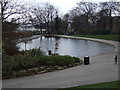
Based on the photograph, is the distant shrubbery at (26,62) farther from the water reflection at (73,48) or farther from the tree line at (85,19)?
the tree line at (85,19)

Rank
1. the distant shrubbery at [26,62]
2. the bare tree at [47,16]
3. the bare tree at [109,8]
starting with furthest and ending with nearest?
the bare tree at [47,16], the bare tree at [109,8], the distant shrubbery at [26,62]

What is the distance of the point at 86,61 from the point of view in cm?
1189

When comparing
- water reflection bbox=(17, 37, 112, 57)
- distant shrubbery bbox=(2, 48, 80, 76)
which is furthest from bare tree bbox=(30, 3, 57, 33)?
distant shrubbery bbox=(2, 48, 80, 76)

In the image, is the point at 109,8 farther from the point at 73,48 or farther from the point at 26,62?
the point at 26,62

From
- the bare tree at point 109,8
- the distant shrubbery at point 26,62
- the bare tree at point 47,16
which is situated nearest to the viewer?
the distant shrubbery at point 26,62

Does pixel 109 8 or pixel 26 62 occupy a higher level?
pixel 109 8

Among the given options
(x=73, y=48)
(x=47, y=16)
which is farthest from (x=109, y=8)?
(x=73, y=48)

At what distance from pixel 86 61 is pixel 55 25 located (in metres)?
58.7

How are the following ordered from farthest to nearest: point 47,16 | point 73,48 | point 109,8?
point 47,16
point 109,8
point 73,48

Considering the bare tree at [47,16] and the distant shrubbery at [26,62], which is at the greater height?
the bare tree at [47,16]

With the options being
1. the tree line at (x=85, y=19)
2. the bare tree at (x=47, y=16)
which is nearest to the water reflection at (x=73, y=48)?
the tree line at (x=85, y=19)

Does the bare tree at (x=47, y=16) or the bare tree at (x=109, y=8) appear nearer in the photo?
the bare tree at (x=109, y=8)

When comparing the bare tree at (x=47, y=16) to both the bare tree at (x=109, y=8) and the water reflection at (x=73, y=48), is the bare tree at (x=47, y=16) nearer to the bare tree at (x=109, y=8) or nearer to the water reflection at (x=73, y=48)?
the bare tree at (x=109, y=8)

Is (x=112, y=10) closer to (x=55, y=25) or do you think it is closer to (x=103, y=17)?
(x=103, y=17)
